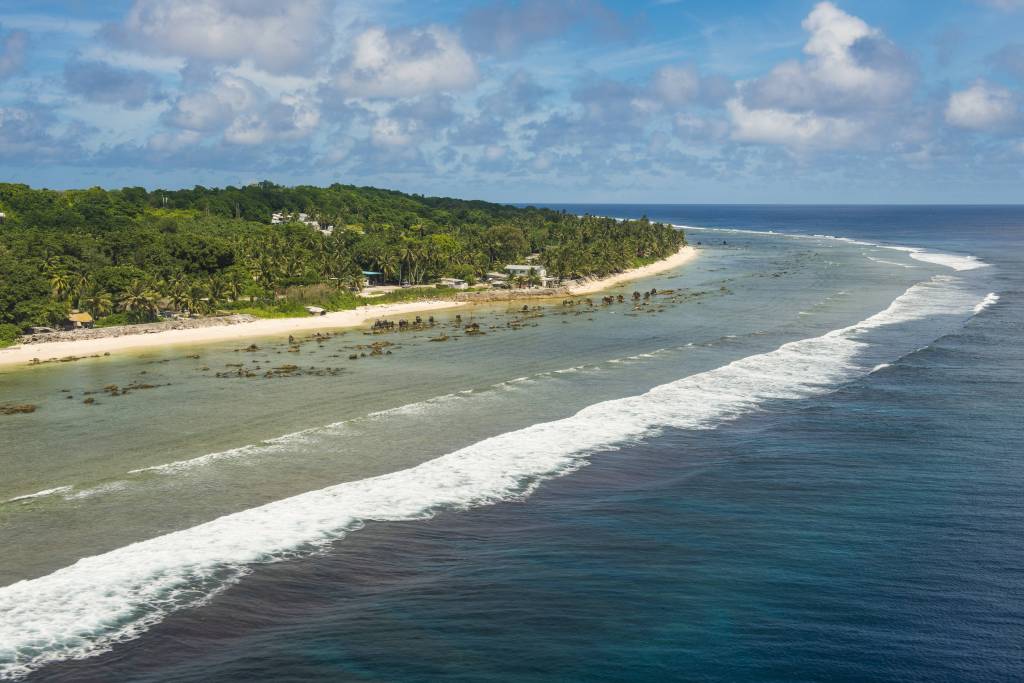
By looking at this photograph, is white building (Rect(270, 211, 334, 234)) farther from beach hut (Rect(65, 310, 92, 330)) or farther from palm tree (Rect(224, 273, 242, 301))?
beach hut (Rect(65, 310, 92, 330))

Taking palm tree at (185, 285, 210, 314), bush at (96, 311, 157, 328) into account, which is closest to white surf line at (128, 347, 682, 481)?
palm tree at (185, 285, 210, 314)

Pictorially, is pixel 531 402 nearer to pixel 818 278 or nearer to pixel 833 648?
pixel 833 648

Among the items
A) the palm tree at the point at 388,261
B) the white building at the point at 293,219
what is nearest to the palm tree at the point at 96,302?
the palm tree at the point at 388,261

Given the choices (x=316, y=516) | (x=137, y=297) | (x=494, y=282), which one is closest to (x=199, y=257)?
(x=137, y=297)

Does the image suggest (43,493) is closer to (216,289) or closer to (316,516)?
(316,516)

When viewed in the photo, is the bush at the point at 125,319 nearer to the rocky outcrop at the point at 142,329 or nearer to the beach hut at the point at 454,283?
the rocky outcrop at the point at 142,329

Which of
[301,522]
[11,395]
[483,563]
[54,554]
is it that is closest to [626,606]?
[483,563]
